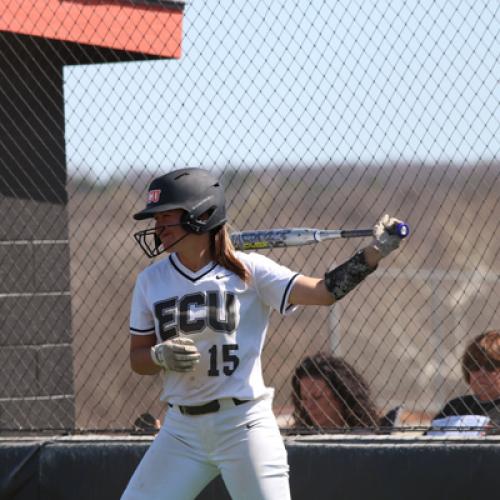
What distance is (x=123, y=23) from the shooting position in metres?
6.73

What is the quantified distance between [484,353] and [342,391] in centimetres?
74

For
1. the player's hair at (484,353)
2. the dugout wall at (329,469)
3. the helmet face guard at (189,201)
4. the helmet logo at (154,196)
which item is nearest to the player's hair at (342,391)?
the dugout wall at (329,469)

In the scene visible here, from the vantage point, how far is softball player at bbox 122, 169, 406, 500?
4.41 m

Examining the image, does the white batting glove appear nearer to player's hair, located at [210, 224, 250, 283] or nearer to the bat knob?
player's hair, located at [210, 224, 250, 283]

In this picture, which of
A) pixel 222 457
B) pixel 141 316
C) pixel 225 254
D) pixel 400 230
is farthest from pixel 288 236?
pixel 222 457

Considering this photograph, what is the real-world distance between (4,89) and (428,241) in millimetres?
24879

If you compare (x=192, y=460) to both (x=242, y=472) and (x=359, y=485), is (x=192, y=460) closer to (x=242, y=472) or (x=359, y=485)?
(x=242, y=472)

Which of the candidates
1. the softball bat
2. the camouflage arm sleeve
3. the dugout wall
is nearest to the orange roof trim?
the softball bat

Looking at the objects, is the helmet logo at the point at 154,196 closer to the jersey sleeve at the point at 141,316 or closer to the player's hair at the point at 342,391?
the jersey sleeve at the point at 141,316

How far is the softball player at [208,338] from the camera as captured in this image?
4.41m

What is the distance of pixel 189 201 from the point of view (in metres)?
4.54

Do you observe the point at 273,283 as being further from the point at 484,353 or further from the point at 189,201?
the point at 484,353

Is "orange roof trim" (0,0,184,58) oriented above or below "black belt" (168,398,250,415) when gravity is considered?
above

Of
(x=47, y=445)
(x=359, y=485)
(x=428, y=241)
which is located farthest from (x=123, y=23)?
(x=428, y=241)
